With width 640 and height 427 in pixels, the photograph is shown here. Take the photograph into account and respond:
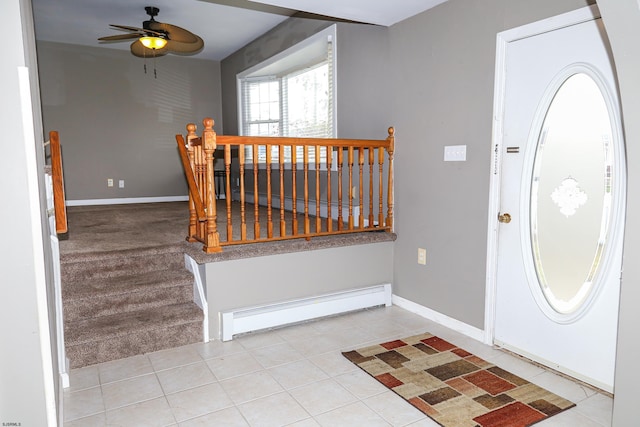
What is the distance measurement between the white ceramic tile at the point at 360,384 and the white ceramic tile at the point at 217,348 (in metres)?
0.76

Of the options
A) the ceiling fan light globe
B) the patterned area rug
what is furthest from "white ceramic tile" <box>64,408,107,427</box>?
the ceiling fan light globe

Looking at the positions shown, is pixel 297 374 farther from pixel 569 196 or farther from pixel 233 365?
pixel 569 196

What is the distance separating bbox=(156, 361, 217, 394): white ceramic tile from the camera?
237cm

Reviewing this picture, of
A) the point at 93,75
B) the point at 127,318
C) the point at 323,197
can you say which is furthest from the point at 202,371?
the point at 93,75

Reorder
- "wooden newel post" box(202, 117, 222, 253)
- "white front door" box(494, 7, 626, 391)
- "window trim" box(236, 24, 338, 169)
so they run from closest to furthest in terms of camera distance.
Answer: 1. "white front door" box(494, 7, 626, 391)
2. "wooden newel post" box(202, 117, 222, 253)
3. "window trim" box(236, 24, 338, 169)

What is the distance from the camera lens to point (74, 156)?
6.30m

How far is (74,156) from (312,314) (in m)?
4.90

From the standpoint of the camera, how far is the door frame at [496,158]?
2.54m

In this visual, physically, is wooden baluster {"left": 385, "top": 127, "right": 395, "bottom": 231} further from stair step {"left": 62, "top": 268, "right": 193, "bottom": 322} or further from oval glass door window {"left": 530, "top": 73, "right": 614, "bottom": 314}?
stair step {"left": 62, "top": 268, "right": 193, "bottom": 322}

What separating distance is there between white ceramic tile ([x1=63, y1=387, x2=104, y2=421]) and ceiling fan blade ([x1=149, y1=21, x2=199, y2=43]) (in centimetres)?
338

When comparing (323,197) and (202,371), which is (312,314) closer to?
(202,371)

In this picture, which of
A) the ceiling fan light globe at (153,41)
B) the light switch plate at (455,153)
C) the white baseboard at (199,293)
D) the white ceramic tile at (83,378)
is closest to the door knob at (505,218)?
the light switch plate at (455,153)

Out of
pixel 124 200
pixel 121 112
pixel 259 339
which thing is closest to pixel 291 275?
pixel 259 339

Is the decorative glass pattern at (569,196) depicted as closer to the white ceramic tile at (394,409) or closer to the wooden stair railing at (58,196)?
the white ceramic tile at (394,409)
